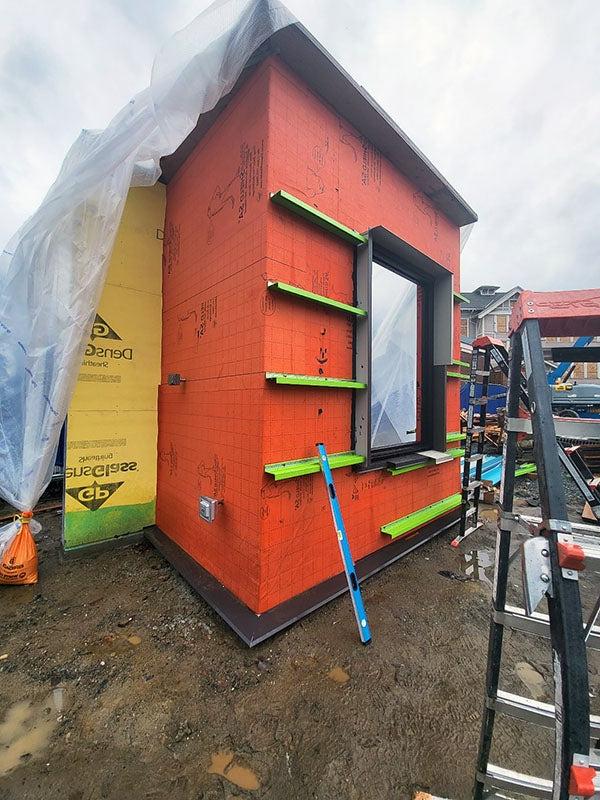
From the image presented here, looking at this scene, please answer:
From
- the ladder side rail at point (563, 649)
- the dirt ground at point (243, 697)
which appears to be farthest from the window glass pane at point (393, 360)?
the ladder side rail at point (563, 649)

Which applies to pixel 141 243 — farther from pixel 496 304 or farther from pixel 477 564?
pixel 496 304

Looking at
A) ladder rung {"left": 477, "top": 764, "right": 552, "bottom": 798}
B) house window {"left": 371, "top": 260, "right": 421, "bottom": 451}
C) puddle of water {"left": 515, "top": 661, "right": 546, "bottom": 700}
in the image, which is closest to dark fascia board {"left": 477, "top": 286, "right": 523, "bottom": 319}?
house window {"left": 371, "top": 260, "right": 421, "bottom": 451}

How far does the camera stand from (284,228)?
210 cm

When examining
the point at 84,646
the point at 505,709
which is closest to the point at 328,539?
the point at 505,709

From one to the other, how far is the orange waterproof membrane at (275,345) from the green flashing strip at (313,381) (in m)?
0.01

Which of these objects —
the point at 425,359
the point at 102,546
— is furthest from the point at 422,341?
the point at 102,546

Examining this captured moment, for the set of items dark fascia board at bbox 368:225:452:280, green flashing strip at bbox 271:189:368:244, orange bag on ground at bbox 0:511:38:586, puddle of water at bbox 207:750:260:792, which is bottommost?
puddle of water at bbox 207:750:260:792

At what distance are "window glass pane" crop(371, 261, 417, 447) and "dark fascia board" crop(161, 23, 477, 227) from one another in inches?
36.2

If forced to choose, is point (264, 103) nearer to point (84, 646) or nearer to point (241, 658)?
point (241, 658)

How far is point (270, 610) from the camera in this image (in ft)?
6.66

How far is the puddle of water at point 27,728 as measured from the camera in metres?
1.33

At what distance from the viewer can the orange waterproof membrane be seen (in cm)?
204

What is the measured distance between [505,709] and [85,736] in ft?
5.54

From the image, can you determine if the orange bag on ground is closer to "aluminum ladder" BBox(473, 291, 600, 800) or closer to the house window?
the house window
